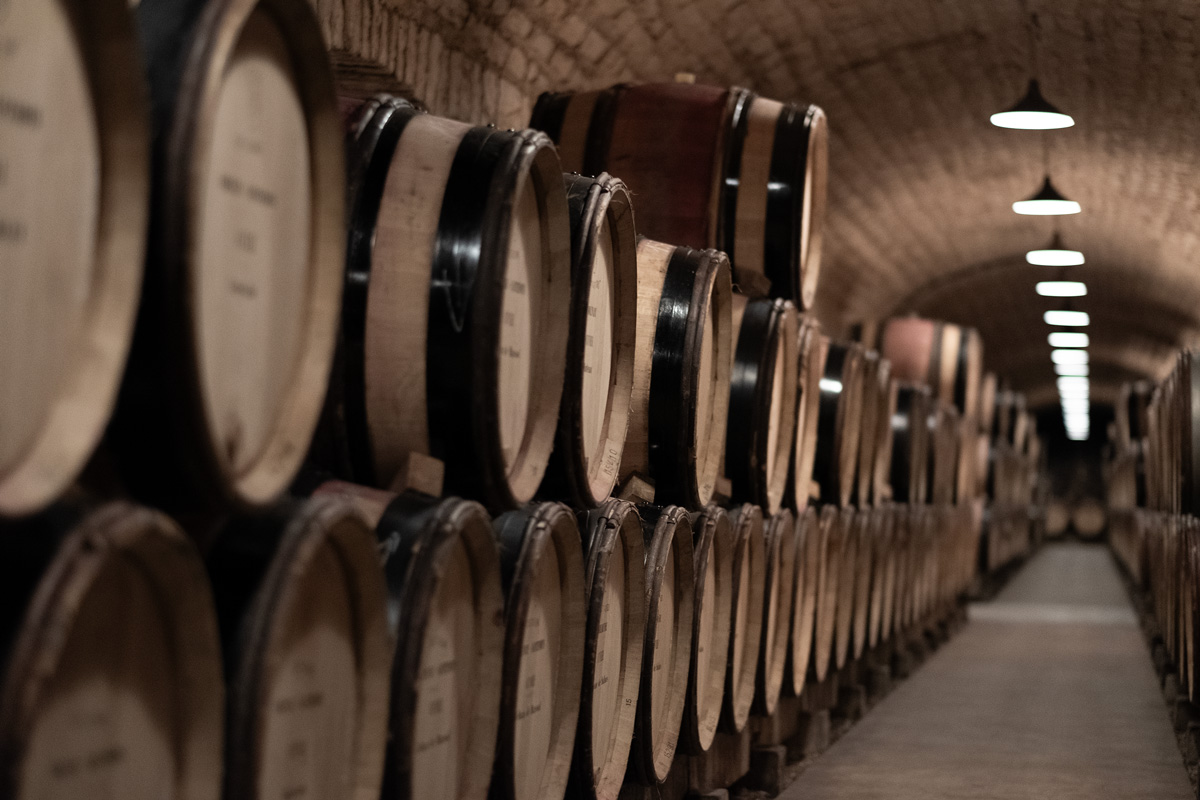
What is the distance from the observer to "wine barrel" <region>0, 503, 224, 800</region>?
1448 mm

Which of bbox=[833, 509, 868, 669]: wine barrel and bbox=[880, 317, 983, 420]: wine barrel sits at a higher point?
bbox=[880, 317, 983, 420]: wine barrel

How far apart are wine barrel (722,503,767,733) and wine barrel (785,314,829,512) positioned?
464mm

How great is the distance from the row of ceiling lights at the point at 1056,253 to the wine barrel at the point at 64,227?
6580 millimetres

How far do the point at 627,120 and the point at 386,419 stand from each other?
8.05ft

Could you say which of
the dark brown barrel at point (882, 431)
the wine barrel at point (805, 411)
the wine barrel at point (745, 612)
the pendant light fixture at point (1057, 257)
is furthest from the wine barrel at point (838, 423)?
the pendant light fixture at point (1057, 257)

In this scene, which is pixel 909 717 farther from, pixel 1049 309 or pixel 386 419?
pixel 1049 309

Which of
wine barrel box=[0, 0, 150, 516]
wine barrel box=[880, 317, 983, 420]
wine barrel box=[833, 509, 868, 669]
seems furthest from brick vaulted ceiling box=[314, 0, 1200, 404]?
wine barrel box=[0, 0, 150, 516]

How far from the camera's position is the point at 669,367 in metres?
3.90

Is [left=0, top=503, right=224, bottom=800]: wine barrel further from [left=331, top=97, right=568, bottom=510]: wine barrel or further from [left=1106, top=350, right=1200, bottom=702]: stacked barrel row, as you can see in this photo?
[left=1106, top=350, right=1200, bottom=702]: stacked barrel row

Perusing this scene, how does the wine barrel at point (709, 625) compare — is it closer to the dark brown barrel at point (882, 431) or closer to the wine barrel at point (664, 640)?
the wine barrel at point (664, 640)

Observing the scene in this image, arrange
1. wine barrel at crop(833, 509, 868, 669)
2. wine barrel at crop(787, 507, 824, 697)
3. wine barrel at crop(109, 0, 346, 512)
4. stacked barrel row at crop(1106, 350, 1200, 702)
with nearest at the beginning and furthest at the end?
wine barrel at crop(109, 0, 346, 512) < wine barrel at crop(787, 507, 824, 697) < stacked barrel row at crop(1106, 350, 1200, 702) < wine barrel at crop(833, 509, 868, 669)

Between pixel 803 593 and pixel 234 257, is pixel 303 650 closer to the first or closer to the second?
pixel 234 257

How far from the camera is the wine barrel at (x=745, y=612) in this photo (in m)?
4.59

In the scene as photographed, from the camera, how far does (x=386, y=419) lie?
257cm
